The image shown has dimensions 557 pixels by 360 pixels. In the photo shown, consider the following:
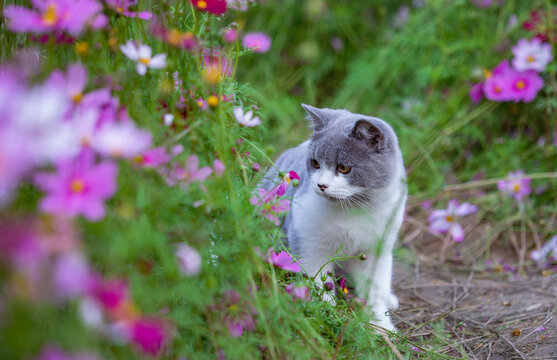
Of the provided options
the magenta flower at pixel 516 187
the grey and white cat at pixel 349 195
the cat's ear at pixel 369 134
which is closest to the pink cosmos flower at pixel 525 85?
the magenta flower at pixel 516 187

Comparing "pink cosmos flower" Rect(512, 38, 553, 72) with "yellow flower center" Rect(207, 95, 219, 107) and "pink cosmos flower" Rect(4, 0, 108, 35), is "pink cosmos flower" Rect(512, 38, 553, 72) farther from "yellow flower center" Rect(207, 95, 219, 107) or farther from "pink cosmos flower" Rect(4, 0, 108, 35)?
"pink cosmos flower" Rect(4, 0, 108, 35)

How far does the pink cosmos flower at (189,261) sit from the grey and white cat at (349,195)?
732mm

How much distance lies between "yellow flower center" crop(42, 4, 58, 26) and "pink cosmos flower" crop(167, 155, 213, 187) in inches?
12.9

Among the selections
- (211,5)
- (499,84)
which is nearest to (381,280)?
(211,5)

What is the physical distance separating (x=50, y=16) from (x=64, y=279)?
443 millimetres

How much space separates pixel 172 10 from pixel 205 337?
0.77m

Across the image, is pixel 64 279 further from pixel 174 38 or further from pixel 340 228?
pixel 340 228

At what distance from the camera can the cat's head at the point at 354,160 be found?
1572 millimetres

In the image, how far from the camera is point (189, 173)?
37.4 inches

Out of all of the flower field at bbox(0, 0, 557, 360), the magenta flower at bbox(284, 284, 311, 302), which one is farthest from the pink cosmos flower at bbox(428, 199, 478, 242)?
the magenta flower at bbox(284, 284, 311, 302)

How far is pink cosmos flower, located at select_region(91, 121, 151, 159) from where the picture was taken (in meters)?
0.72

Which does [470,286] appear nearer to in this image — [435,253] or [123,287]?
[435,253]

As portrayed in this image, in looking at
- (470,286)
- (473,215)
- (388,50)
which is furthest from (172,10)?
(388,50)

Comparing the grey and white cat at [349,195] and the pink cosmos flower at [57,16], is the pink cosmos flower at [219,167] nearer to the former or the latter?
the pink cosmos flower at [57,16]
